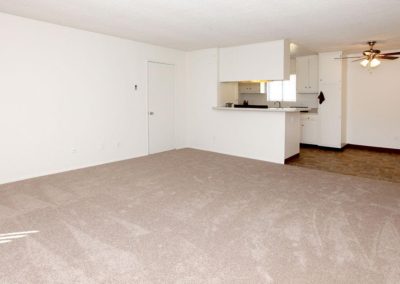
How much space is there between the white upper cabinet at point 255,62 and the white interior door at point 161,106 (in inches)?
53.1

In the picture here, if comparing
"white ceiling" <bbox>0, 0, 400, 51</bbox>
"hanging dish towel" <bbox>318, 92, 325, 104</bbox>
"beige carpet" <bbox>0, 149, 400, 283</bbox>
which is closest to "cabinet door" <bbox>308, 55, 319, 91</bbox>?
"hanging dish towel" <bbox>318, 92, 325, 104</bbox>

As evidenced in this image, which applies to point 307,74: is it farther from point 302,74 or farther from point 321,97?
point 321,97

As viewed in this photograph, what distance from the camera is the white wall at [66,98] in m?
4.54

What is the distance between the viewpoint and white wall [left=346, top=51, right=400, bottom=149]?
7.19m

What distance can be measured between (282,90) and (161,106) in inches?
157

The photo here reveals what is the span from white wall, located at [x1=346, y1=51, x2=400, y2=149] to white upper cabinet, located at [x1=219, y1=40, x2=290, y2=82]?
288 cm

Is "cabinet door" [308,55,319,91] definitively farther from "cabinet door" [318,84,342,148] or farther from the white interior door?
the white interior door

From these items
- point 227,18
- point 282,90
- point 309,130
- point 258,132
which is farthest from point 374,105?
point 227,18

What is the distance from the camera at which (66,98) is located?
522 centimetres

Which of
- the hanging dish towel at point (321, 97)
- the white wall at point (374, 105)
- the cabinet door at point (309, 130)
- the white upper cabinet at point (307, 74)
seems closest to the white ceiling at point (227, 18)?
the white wall at point (374, 105)

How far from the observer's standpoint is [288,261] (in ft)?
7.80

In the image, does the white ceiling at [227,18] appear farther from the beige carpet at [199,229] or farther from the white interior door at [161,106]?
the beige carpet at [199,229]

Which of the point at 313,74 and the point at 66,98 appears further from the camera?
the point at 313,74

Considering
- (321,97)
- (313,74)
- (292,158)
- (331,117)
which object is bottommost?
(292,158)
